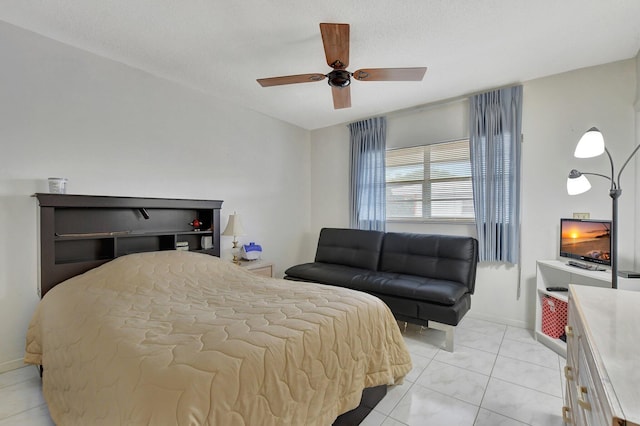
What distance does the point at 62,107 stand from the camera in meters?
2.42

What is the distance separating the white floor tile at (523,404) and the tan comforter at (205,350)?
60 centimetres

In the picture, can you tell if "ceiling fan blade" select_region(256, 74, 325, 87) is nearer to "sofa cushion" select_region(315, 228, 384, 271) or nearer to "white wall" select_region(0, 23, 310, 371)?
"white wall" select_region(0, 23, 310, 371)

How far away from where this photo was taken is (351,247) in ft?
12.9

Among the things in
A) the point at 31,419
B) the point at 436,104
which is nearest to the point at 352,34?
the point at 436,104

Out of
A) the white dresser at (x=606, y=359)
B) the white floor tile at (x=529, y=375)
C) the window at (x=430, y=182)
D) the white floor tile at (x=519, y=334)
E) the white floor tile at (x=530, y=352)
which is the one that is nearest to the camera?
the white dresser at (x=606, y=359)

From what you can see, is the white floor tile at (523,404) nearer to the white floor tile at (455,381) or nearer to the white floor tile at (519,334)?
the white floor tile at (455,381)

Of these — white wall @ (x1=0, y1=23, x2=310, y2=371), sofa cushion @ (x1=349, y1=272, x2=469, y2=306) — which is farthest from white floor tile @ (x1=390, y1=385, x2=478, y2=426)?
white wall @ (x1=0, y1=23, x2=310, y2=371)

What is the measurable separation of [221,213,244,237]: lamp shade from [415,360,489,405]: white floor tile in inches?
93.1

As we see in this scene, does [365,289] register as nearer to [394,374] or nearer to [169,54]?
[394,374]

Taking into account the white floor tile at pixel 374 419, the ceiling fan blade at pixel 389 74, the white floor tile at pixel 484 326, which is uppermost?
the ceiling fan blade at pixel 389 74

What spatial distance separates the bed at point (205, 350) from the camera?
0.99 meters

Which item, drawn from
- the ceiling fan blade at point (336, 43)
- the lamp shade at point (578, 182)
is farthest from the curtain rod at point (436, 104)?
the ceiling fan blade at point (336, 43)

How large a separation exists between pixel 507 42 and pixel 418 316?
2488 millimetres

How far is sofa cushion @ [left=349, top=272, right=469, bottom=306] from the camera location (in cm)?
258
